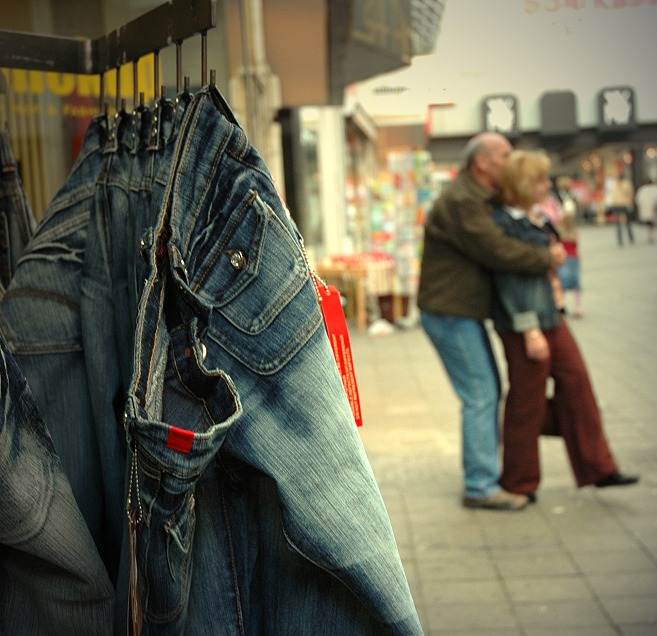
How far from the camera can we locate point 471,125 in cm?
557

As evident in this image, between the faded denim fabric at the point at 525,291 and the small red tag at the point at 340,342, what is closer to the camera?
the small red tag at the point at 340,342

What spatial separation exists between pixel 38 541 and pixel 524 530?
3452 mm

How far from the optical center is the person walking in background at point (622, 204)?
12305mm

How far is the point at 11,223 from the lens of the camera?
5.62 feet

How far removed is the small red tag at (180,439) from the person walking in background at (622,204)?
388 inches

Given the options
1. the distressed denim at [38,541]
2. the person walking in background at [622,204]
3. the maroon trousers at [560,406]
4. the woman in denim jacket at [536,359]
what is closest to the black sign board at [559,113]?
the woman in denim jacket at [536,359]

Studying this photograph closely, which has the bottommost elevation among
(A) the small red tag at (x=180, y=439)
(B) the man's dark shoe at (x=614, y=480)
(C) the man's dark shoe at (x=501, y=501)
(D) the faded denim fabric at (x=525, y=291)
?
(C) the man's dark shoe at (x=501, y=501)

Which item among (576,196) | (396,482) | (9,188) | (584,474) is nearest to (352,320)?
(576,196)

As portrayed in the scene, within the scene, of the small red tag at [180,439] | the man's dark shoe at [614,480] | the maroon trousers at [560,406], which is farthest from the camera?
the man's dark shoe at [614,480]

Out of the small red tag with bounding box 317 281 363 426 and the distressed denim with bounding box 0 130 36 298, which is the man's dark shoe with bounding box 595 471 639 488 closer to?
the small red tag with bounding box 317 281 363 426

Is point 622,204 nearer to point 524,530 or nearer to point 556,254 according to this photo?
point 556,254

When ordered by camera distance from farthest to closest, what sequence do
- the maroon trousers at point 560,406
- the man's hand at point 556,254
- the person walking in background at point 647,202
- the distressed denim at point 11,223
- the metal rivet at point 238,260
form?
the person walking in background at point 647,202 < the maroon trousers at point 560,406 < the man's hand at point 556,254 < the distressed denim at point 11,223 < the metal rivet at point 238,260

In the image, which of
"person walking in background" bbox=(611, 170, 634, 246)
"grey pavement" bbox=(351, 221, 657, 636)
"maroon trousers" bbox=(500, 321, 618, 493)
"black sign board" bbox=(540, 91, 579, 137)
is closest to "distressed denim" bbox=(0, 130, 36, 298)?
"grey pavement" bbox=(351, 221, 657, 636)

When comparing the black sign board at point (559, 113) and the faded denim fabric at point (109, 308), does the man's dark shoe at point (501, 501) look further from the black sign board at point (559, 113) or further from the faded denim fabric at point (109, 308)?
the faded denim fabric at point (109, 308)
